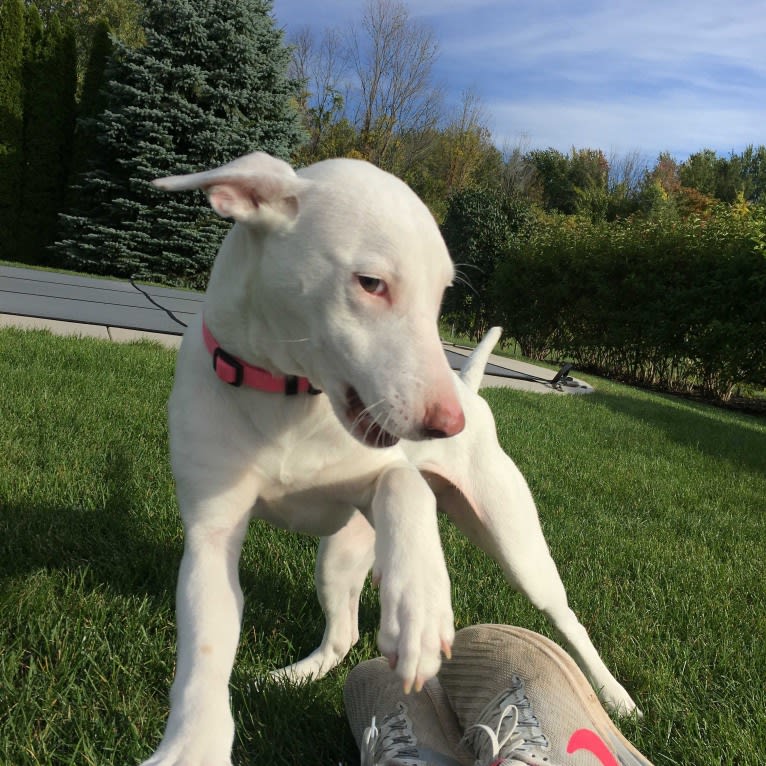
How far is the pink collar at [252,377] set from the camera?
1745mm

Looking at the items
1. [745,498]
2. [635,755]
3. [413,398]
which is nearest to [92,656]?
[413,398]

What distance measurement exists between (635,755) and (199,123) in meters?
16.9

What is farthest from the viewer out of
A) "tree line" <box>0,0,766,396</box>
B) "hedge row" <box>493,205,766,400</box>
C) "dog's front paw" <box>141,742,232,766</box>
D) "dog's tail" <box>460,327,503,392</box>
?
"tree line" <box>0,0,766,396</box>

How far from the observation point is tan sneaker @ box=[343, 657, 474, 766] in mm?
1646

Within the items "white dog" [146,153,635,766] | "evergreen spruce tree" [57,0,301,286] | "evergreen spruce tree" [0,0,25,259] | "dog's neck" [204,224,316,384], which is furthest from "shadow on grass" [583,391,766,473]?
"evergreen spruce tree" [0,0,25,259]

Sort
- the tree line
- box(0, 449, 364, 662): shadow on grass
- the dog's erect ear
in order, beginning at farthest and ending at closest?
the tree line < box(0, 449, 364, 662): shadow on grass < the dog's erect ear

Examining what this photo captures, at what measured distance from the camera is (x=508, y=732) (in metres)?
1.67

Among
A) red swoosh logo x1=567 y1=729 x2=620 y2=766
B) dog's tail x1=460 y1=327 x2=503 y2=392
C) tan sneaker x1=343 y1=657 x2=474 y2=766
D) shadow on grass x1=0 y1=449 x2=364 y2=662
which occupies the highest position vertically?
dog's tail x1=460 y1=327 x2=503 y2=392

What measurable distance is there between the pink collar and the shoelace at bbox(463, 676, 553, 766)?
90 cm

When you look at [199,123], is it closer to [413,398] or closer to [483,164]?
[413,398]

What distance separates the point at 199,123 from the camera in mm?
16469

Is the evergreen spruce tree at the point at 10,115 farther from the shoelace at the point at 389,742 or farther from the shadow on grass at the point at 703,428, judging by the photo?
the shoelace at the point at 389,742

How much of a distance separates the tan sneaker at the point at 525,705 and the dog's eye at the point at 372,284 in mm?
1023

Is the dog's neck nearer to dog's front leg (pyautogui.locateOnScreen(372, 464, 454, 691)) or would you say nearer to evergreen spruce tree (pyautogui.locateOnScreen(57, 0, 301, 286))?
dog's front leg (pyautogui.locateOnScreen(372, 464, 454, 691))
